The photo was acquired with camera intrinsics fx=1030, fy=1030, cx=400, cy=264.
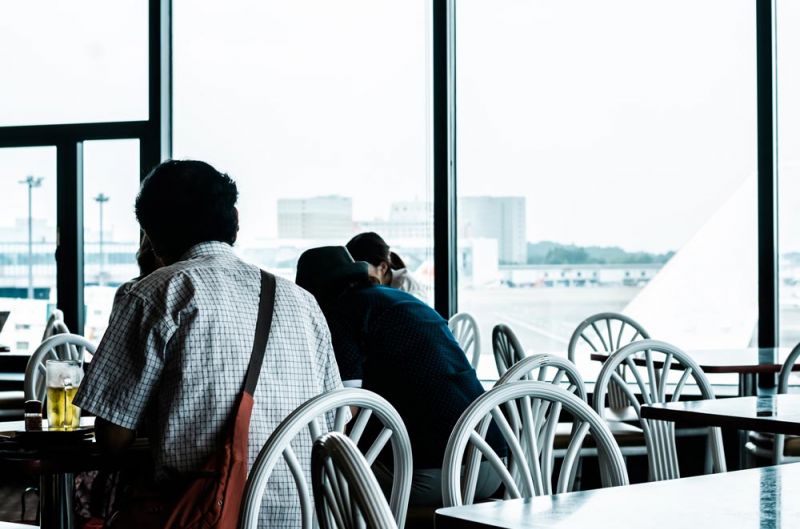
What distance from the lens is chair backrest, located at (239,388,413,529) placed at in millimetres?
1478

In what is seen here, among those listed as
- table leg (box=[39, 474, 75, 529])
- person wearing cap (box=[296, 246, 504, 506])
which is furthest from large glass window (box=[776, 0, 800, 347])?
table leg (box=[39, 474, 75, 529])

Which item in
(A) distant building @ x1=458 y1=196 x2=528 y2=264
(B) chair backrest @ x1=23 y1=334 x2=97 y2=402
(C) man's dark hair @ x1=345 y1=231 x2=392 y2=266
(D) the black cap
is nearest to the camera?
(D) the black cap

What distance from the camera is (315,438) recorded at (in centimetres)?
172

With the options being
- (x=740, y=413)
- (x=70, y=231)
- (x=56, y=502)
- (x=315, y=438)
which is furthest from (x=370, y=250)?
(x=70, y=231)

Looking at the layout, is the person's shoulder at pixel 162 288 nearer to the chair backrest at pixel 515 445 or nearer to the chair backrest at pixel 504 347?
the chair backrest at pixel 515 445

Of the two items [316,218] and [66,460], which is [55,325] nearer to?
[316,218]

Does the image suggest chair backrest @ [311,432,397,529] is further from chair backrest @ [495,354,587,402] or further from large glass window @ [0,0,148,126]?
large glass window @ [0,0,148,126]

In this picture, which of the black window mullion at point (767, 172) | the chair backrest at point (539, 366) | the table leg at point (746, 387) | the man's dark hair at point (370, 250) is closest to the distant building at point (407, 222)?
the man's dark hair at point (370, 250)

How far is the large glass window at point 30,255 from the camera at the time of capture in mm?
6211

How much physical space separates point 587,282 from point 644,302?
30 cm

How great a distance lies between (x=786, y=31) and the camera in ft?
15.8

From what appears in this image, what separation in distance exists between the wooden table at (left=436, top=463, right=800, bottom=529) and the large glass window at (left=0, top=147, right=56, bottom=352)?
536cm

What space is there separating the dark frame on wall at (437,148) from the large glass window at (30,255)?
8 cm

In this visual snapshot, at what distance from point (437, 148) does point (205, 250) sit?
11.6ft
